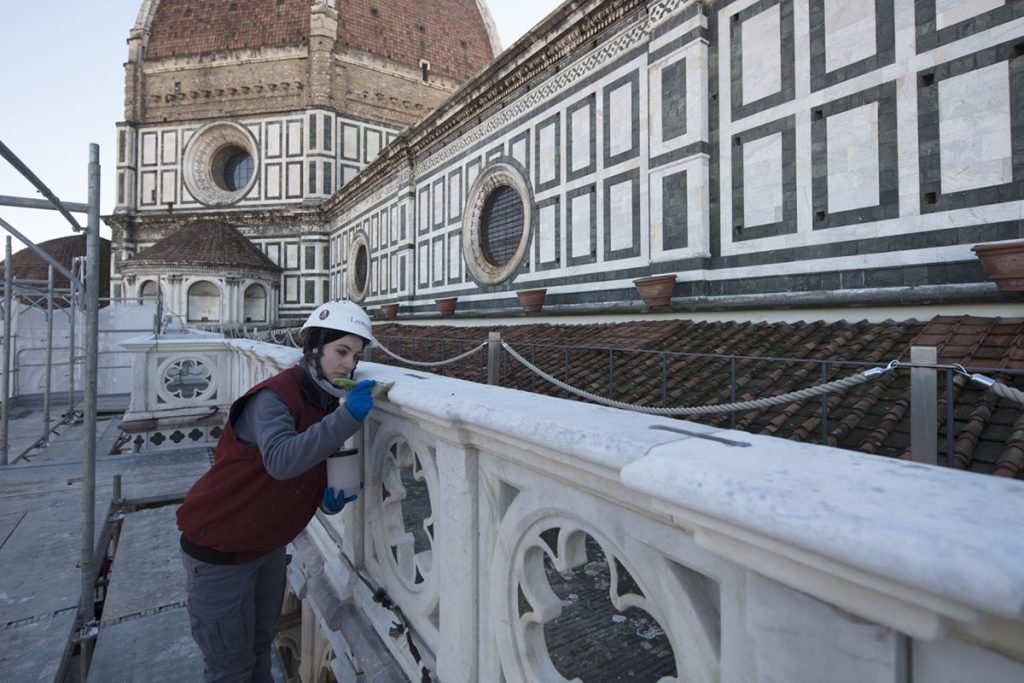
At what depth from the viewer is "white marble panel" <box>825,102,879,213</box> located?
571 centimetres

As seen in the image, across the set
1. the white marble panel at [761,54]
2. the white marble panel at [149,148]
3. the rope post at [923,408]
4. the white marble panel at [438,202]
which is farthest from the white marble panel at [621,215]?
the white marble panel at [149,148]

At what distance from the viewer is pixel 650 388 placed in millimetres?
5340

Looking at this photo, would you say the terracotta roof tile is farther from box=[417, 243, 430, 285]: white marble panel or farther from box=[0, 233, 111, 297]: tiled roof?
box=[417, 243, 430, 285]: white marble panel

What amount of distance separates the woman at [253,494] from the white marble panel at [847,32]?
21.6 feet

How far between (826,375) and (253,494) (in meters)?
3.86

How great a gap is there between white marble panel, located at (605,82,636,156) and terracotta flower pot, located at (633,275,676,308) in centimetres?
250

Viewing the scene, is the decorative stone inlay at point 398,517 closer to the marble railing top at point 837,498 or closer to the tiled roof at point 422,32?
Answer: the marble railing top at point 837,498

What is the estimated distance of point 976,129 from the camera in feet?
16.4

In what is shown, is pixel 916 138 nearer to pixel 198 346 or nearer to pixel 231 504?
pixel 231 504

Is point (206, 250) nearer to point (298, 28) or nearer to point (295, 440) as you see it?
point (298, 28)

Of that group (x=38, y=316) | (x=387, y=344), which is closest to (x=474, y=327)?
(x=387, y=344)

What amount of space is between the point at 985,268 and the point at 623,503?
5425 millimetres

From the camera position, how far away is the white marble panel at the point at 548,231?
33.5ft

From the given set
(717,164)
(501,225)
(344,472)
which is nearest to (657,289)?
(717,164)
